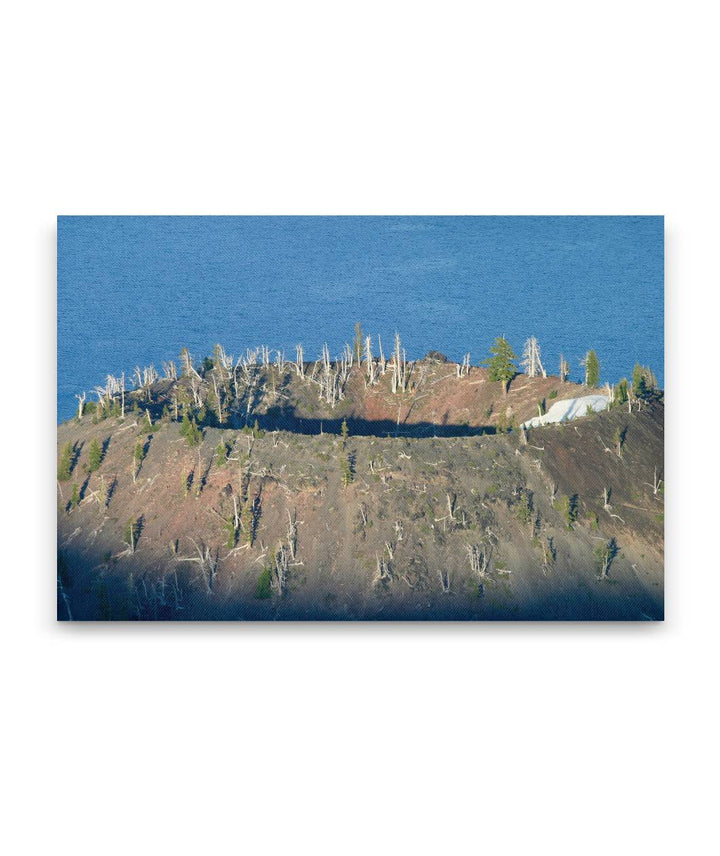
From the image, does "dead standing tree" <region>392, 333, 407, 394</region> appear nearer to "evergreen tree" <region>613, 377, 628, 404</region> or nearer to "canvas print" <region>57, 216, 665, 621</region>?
"canvas print" <region>57, 216, 665, 621</region>

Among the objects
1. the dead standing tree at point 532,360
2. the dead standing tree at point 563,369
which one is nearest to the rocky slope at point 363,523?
the dead standing tree at point 563,369

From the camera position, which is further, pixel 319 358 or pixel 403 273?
pixel 319 358

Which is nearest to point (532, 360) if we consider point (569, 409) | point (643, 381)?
point (569, 409)

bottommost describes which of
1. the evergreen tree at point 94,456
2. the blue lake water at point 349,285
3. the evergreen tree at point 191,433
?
the evergreen tree at point 94,456

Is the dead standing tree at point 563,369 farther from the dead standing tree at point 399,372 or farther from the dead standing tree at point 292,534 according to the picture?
the dead standing tree at point 292,534

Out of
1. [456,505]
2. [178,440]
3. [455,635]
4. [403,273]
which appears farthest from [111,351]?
[455,635]

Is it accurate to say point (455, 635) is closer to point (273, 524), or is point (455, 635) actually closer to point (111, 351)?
point (273, 524)
